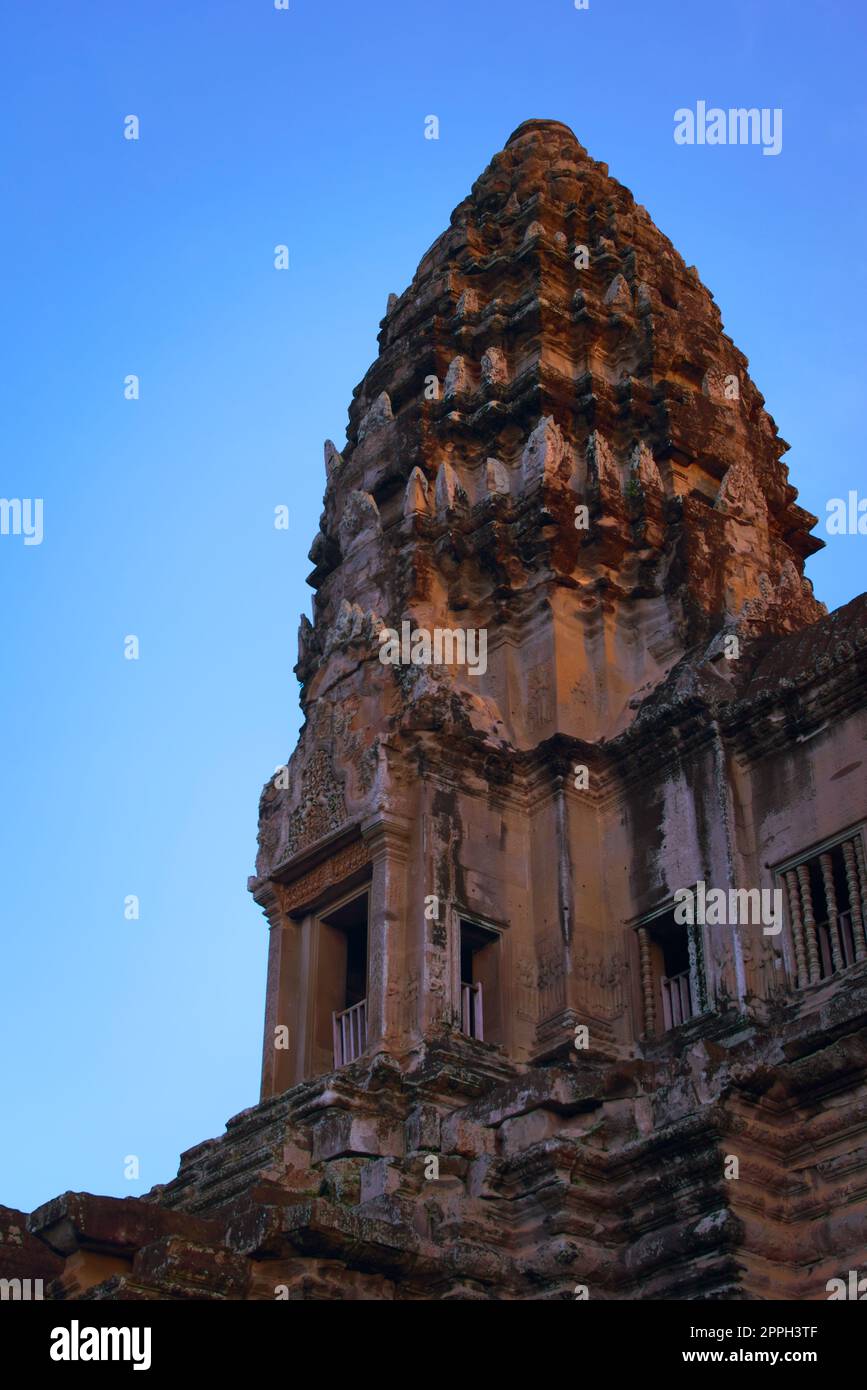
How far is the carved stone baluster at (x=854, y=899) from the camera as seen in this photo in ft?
66.9

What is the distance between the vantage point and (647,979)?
22.6m

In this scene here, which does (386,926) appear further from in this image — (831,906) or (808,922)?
(831,906)

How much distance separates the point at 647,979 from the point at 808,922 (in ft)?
7.80

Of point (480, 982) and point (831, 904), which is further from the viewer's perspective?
point (480, 982)

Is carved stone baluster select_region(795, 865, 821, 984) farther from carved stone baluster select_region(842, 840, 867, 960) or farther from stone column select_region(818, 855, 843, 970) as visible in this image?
carved stone baluster select_region(842, 840, 867, 960)

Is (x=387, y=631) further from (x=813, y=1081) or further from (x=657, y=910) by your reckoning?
(x=813, y=1081)

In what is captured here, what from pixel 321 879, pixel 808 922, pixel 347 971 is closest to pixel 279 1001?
pixel 347 971

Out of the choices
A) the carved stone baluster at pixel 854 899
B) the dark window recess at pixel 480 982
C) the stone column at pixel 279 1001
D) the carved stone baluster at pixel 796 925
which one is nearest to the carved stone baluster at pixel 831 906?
the carved stone baluster at pixel 854 899

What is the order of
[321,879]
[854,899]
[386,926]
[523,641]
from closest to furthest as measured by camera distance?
[854,899]
[386,926]
[321,879]
[523,641]

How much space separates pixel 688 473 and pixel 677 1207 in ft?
41.9

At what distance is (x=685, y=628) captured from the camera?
2533cm

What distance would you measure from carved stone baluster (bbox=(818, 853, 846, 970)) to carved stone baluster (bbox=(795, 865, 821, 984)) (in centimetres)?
19
